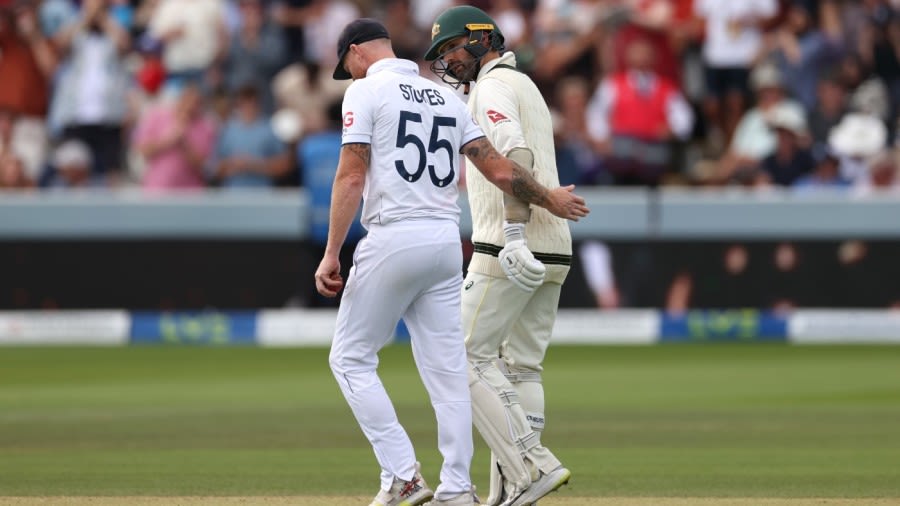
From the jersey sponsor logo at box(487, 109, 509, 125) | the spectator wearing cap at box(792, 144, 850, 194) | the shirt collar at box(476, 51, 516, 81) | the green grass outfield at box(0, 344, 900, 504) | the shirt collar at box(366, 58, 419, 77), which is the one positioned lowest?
the green grass outfield at box(0, 344, 900, 504)

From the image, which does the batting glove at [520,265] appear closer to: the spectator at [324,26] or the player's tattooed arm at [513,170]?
the player's tattooed arm at [513,170]

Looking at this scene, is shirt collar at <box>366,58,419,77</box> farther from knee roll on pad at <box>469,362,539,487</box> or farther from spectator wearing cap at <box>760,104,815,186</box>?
spectator wearing cap at <box>760,104,815,186</box>

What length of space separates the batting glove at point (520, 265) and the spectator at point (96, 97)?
37.5 feet

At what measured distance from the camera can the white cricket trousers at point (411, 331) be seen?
6.16 m

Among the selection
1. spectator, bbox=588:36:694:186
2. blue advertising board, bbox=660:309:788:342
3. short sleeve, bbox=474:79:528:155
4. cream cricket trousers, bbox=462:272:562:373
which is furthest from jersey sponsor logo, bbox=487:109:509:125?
spectator, bbox=588:36:694:186

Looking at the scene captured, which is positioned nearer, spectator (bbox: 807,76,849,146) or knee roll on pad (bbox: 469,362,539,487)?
knee roll on pad (bbox: 469,362,539,487)

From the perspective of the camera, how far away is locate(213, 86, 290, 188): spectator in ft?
52.5

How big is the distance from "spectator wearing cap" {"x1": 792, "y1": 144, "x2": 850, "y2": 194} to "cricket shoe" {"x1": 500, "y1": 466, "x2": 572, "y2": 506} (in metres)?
9.54

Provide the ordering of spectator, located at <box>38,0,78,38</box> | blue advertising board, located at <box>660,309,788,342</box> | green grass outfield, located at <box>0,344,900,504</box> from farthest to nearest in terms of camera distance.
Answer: spectator, located at <box>38,0,78,38</box> < blue advertising board, located at <box>660,309,788,342</box> < green grass outfield, located at <box>0,344,900,504</box>

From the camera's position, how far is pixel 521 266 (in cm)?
Result: 636

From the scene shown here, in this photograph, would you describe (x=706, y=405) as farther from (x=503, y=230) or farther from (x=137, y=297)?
(x=137, y=297)

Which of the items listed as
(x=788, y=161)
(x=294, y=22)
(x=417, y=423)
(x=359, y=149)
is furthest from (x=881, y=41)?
(x=359, y=149)

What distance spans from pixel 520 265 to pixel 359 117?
84cm

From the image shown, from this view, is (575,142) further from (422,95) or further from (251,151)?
(422,95)
